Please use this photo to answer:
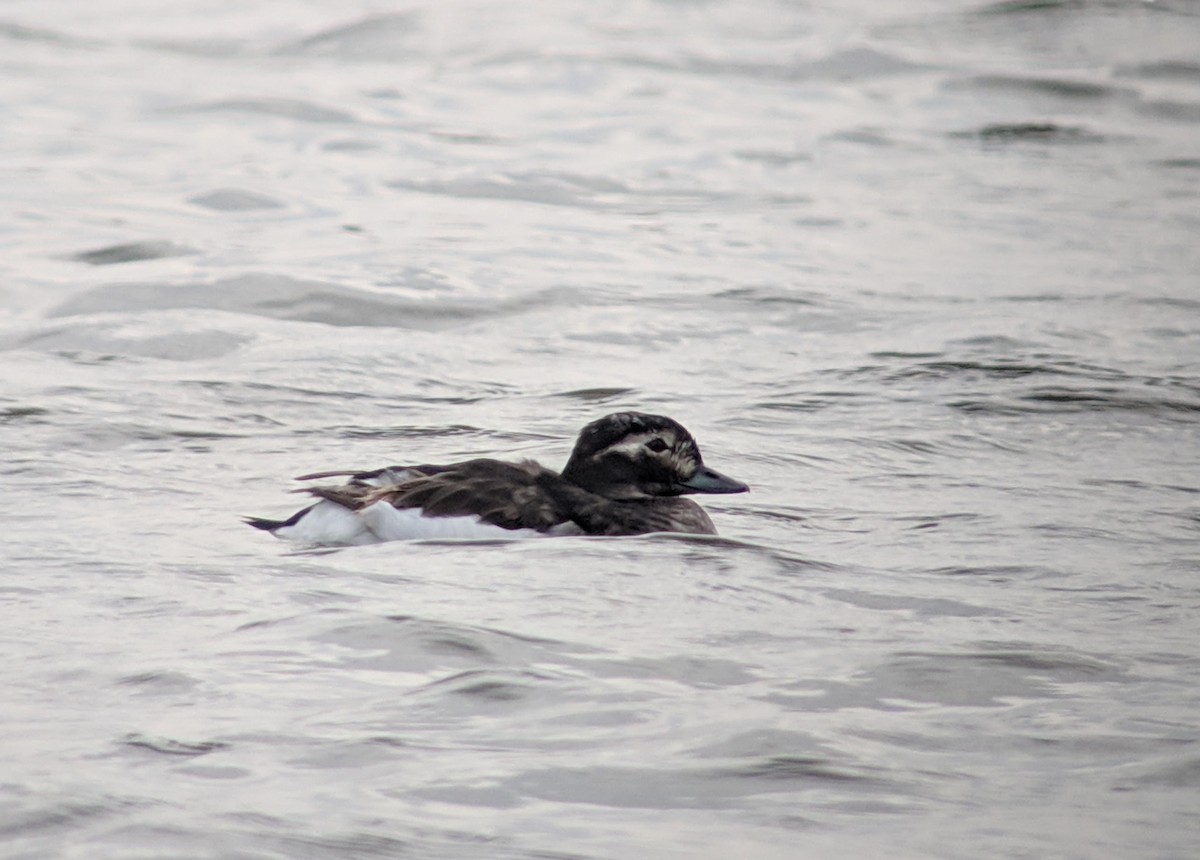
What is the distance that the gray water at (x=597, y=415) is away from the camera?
227 inches

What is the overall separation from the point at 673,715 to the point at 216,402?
554 cm

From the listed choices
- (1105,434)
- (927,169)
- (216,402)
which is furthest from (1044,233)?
(216,402)

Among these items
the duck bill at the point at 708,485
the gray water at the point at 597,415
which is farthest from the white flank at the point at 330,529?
the duck bill at the point at 708,485

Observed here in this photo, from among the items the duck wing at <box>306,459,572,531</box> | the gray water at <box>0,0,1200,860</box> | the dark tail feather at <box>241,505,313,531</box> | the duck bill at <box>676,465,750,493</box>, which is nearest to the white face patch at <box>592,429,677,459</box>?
the duck bill at <box>676,465,750,493</box>

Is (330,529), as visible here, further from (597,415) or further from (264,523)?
(597,415)

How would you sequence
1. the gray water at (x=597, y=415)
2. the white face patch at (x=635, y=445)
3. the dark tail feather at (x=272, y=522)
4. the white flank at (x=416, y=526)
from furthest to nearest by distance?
the white face patch at (x=635, y=445), the dark tail feather at (x=272, y=522), the white flank at (x=416, y=526), the gray water at (x=597, y=415)

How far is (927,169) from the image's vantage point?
19.6 m

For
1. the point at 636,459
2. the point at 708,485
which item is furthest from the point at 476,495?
the point at 708,485

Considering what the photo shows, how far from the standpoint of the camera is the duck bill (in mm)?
8906

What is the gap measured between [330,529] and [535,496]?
2.66ft

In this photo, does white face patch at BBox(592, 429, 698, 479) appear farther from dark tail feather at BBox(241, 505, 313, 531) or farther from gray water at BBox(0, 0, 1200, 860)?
dark tail feather at BBox(241, 505, 313, 531)

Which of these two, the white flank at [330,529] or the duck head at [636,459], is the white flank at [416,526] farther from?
the duck head at [636,459]

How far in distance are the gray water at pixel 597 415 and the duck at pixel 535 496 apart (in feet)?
0.42

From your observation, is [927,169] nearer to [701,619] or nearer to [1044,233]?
[1044,233]
